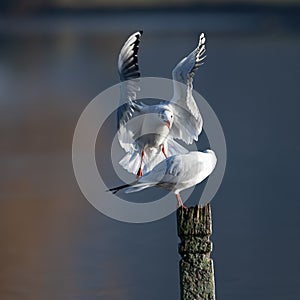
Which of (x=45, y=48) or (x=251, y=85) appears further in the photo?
(x=45, y=48)

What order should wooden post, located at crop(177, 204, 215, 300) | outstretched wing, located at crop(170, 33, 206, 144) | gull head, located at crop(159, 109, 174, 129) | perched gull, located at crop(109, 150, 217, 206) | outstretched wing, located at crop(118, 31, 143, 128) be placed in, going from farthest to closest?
gull head, located at crop(159, 109, 174, 129), outstretched wing, located at crop(170, 33, 206, 144), outstretched wing, located at crop(118, 31, 143, 128), perched gull, located at crop(109, 150, 217, 206), wooden post, located at crop(177, 204, 215, 300)

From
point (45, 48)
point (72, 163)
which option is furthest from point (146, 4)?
point (72, 163)

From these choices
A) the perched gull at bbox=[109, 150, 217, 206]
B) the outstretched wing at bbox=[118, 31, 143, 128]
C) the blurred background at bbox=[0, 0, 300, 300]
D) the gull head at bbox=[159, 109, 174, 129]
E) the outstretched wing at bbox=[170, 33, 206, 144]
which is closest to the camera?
the perched gull at bbox=[109, 150, 217, 206]

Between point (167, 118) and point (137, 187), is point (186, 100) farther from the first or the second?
point (137, 187)

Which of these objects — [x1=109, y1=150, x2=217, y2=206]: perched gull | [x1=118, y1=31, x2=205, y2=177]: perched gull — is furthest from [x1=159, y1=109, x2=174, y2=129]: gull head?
[x1=109, y1=150, x2=217, y2=206]: perched gull

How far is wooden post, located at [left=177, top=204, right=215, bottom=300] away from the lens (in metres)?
5.79

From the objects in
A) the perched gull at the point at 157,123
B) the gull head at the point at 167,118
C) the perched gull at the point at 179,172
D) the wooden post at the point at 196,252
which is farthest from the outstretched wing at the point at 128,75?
the wooden post at the point at 196,252

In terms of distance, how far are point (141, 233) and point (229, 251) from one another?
92 cm

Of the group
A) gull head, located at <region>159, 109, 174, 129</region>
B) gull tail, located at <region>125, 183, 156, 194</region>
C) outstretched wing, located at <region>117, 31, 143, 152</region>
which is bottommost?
gull tail, located at <region>125, 183, 156, 194</region>

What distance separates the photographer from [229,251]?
9.29 metres

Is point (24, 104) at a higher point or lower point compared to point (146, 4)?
lower

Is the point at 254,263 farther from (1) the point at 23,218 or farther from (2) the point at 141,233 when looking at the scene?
(1) the point at 23,218

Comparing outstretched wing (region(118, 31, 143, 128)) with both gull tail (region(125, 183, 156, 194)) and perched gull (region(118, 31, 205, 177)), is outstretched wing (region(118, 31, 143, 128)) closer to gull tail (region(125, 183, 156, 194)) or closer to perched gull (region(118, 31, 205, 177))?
perched gull (region(118, 31, 205, 177))

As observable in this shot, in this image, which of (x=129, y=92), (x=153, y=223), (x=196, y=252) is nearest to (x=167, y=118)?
(x=129, y=92)
